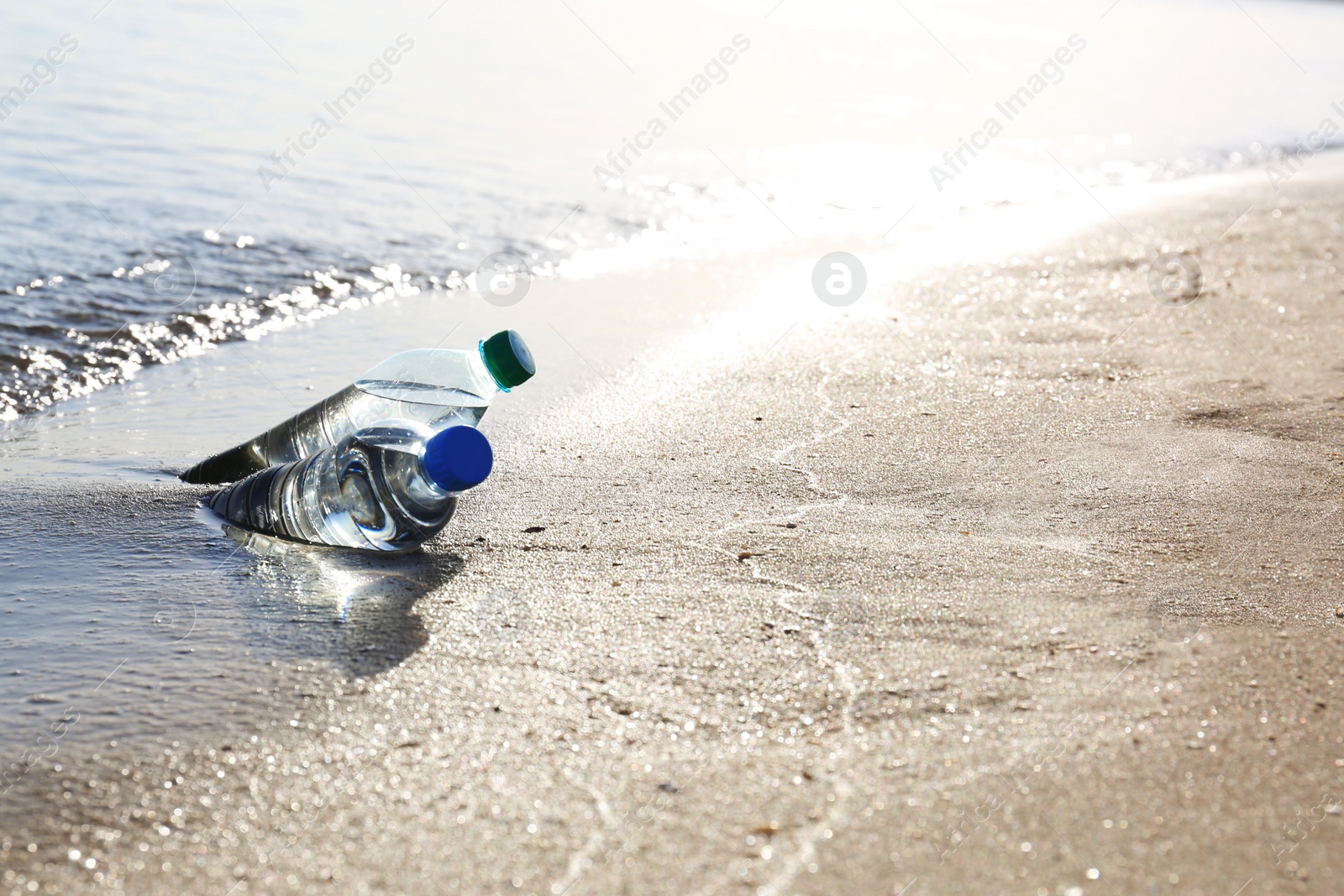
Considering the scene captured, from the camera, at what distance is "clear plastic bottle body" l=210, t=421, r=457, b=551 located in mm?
2365

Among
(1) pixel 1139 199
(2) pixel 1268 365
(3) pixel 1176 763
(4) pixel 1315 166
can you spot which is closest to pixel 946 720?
(3) pixel 1176 763

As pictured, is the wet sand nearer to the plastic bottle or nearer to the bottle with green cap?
the plastic bottle

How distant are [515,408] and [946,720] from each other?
2130mm

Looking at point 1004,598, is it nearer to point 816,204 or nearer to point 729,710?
point 729,710

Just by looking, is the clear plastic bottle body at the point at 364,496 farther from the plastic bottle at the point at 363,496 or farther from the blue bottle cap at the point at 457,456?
the blue bottle cap at the point at 457,456

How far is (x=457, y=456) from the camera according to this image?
217cm

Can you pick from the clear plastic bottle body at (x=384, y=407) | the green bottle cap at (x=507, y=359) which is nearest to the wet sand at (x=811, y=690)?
the clear plastic bottle body at (x=384, y=407)

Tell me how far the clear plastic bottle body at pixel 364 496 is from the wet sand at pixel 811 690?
0.10 m

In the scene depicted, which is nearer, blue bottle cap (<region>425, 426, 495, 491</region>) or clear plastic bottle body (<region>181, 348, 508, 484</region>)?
blue bottle cap (<region>425, 426, 495, 491</region>)

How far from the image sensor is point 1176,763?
1.68 m

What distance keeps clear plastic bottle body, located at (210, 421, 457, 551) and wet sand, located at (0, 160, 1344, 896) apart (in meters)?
0.10

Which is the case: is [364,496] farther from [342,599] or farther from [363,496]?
[342,599]

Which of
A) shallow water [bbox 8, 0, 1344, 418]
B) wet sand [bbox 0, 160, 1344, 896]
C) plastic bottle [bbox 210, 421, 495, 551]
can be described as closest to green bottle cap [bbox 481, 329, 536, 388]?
plastic bottle [bbox 210, 421, 495, 551]

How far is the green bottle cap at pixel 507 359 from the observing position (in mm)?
2338
